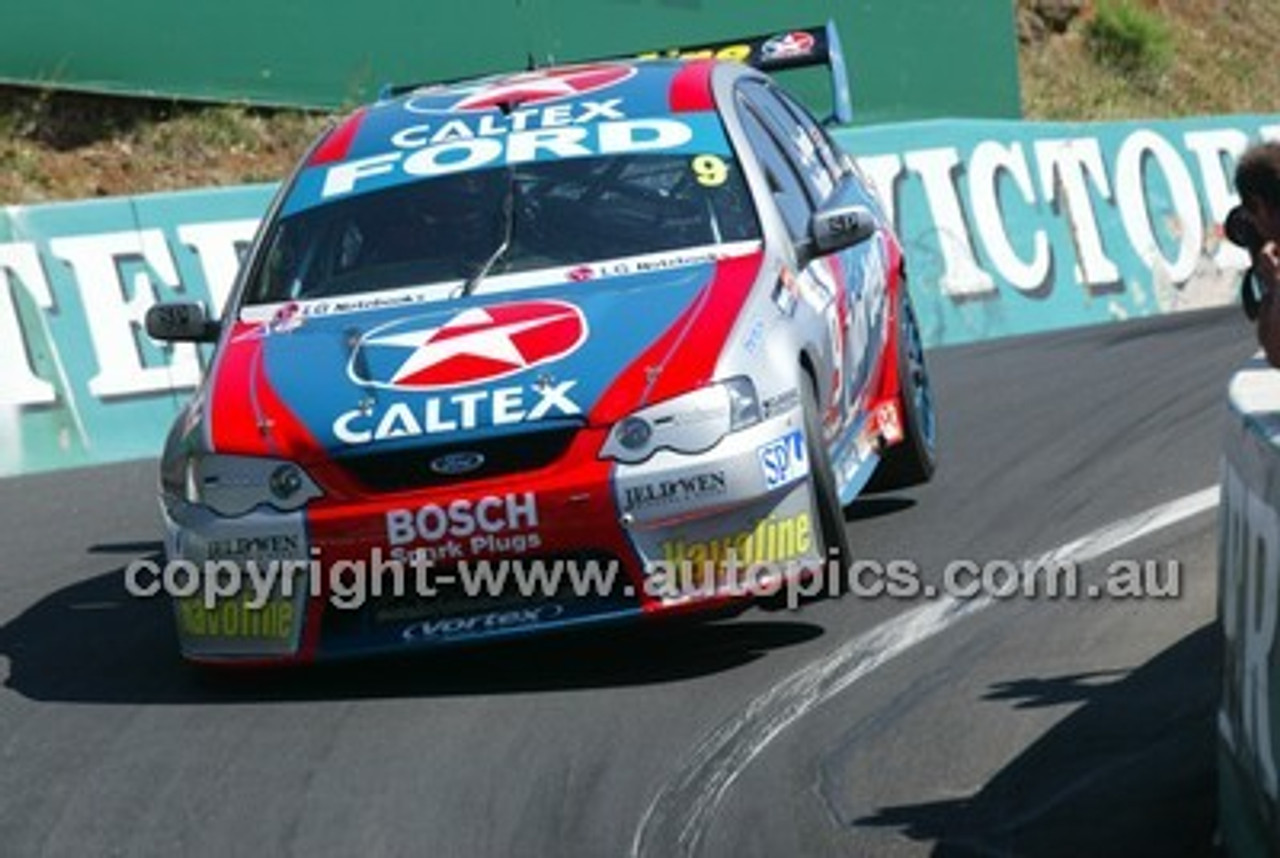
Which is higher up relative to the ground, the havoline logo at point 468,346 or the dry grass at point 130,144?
the havoline logo at point 468,346

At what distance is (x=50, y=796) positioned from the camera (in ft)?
23.5

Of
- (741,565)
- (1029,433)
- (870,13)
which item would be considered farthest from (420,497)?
(870,13)

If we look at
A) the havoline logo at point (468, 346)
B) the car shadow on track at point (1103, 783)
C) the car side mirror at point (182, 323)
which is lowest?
the car shadow on track at point (1103, 783)

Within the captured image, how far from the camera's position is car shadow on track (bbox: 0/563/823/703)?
8.12 metres

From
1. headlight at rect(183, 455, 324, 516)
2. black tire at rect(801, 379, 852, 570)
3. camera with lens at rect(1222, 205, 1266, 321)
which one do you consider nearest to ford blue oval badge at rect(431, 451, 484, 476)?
headlight at rect(183, 455, 324, 516)

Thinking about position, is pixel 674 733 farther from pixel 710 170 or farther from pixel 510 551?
pixel 710 170

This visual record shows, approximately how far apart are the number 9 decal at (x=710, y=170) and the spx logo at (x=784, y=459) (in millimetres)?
1392

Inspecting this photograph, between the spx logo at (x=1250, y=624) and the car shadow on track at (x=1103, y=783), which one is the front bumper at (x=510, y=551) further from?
the spx logo at (x=1250, y=624)

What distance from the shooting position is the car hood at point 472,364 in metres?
Result: 7.94

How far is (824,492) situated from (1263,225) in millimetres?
2028

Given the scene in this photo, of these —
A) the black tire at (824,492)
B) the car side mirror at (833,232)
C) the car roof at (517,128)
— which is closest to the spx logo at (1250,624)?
the black tire at (824,492)

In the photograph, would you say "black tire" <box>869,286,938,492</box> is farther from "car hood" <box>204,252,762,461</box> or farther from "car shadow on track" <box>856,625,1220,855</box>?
"car shadow on track" <box>856,625,1220,855</box>

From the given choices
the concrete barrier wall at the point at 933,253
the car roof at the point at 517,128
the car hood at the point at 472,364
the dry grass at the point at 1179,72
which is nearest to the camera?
the car hood at the point at 472,364

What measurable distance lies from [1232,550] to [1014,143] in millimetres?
11646
